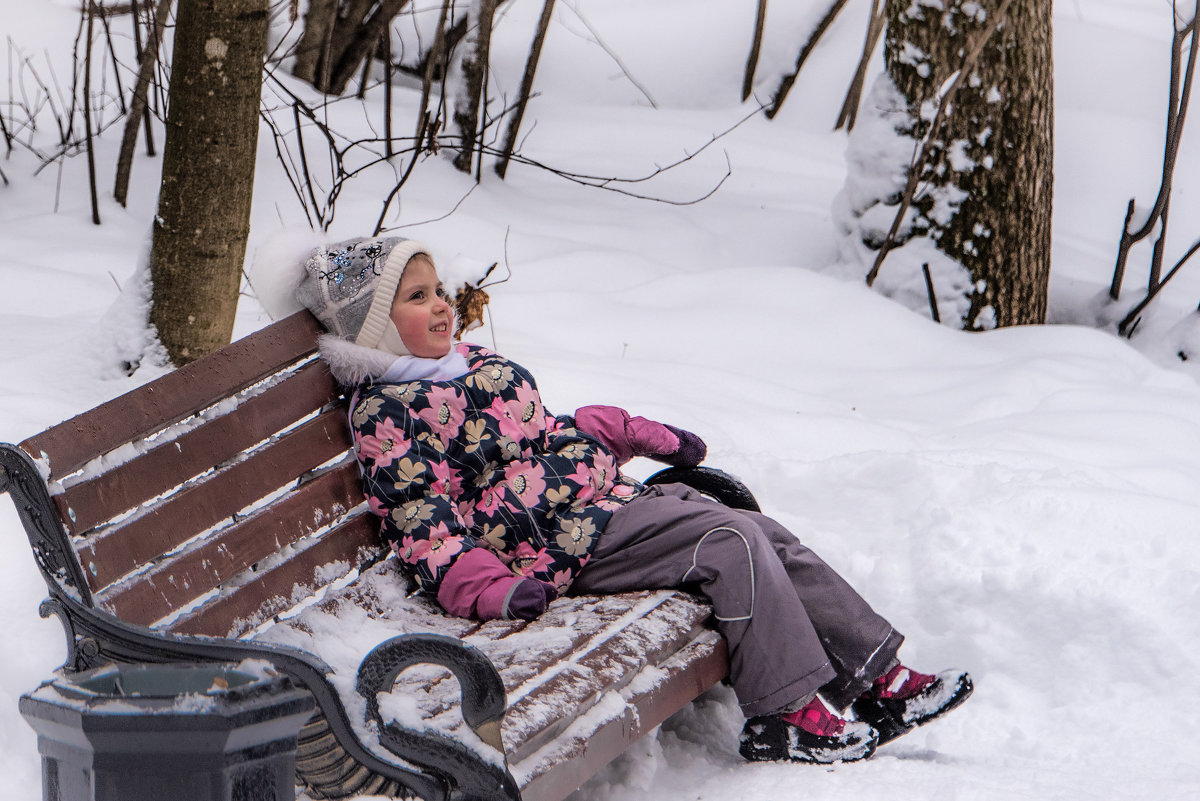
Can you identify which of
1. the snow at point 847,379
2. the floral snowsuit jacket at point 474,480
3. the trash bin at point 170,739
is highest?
the trash bin at point 170,739

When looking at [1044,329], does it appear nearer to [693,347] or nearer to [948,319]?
[948,319]

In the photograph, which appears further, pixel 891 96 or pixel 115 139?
pixel 115 139

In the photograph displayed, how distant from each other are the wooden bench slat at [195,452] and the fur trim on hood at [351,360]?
4 cm

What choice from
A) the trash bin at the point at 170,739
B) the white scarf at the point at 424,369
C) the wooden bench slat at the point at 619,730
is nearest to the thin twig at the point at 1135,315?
the wooden bench slat at the point at 619,730

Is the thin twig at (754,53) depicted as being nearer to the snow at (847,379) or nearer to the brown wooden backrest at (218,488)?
the snow at (847,379)

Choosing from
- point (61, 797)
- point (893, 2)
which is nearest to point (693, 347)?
point (893, 2)

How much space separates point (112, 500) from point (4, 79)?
8498 mm

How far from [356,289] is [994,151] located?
418cm

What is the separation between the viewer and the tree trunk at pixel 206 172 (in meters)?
3.75

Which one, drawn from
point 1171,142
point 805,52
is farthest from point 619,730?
point 805,52

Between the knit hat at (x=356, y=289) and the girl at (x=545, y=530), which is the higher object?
the knit hat at (x=356, y=289)

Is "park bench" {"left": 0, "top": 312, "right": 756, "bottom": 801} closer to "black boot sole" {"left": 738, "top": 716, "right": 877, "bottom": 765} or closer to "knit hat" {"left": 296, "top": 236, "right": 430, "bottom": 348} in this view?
"knit hat" {"left": 296, "top": 236, "right": 430, "bottom": 348}

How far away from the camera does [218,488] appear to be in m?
2.48

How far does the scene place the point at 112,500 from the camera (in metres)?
2.21
